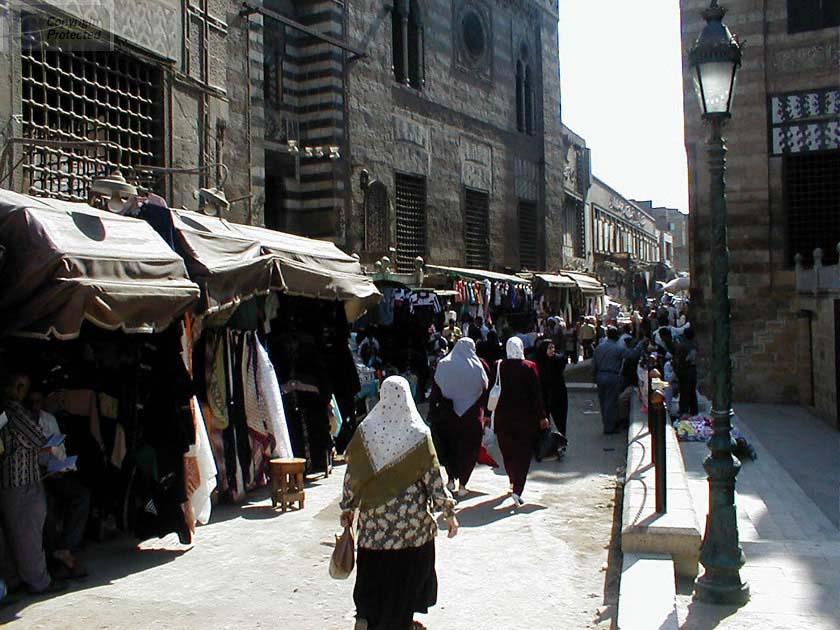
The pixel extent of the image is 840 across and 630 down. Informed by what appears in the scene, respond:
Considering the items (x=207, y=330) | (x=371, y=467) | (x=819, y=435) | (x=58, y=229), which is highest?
(x=58, y=229)

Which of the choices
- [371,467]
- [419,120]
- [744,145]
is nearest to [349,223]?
[419,120]

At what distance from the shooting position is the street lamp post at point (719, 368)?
537 cm

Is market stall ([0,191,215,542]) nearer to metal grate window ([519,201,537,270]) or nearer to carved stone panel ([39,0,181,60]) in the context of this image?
carved stone panel ([39,0,181,60])

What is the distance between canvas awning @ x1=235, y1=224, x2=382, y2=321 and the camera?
8.28 m

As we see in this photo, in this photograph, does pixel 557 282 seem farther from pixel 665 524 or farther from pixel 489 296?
pixel 665 524

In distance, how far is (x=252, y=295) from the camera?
746cm

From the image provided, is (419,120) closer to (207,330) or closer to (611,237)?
(207,330)

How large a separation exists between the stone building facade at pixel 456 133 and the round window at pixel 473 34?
26 mm

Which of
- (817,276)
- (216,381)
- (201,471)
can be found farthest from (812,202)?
(201,471)

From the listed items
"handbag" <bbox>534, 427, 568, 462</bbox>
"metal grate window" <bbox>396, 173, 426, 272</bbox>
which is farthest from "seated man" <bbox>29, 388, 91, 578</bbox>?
"metal grate window" <bbox>396, 173, 426, 272</bbox>

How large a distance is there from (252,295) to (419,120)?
41.6ft

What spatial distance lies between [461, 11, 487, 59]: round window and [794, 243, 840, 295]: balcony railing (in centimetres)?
1011

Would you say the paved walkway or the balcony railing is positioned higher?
the balcony railing

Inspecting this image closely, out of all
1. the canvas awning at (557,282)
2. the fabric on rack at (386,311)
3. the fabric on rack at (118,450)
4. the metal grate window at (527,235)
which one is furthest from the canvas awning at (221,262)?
the metal grate window at (527,235)
